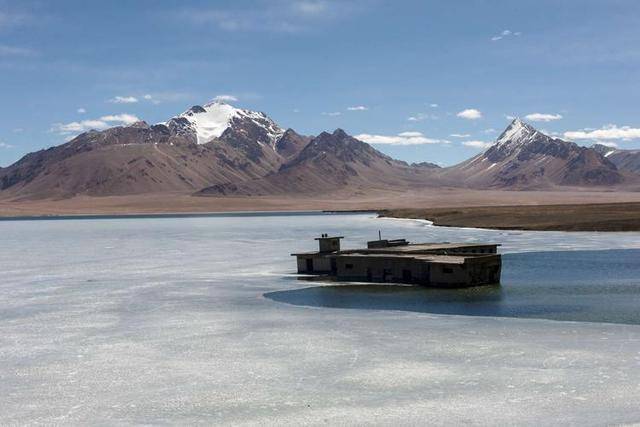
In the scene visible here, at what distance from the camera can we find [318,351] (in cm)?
2336

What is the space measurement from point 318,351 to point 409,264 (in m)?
20.0

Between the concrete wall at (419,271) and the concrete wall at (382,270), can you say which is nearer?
the concrete wall at (419,271)

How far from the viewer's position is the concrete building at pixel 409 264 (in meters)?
39.7

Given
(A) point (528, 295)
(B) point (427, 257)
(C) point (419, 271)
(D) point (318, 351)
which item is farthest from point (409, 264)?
(D) point (318, 351)

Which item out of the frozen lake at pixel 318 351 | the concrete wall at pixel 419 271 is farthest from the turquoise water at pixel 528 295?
the concrete wall at pixel 419 271

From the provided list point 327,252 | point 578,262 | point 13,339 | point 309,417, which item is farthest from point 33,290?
point 578,262

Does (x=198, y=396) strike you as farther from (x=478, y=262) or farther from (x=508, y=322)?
(x=478, y=262)

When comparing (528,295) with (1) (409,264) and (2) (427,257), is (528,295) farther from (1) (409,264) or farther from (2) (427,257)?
(2) (427,257)

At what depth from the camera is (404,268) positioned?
42.9 meters

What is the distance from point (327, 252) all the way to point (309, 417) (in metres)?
33.6

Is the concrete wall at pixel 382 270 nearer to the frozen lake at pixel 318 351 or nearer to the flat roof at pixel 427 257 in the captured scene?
the flat roof at pixel 427 257

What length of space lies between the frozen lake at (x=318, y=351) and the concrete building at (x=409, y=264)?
162cm

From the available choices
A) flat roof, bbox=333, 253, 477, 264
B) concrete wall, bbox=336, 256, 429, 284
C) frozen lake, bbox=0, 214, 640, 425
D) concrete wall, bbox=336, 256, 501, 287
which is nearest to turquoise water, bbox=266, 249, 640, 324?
frozen lake, bbox=0, 214, 640, 425

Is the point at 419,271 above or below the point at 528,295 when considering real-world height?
above
